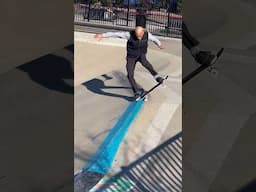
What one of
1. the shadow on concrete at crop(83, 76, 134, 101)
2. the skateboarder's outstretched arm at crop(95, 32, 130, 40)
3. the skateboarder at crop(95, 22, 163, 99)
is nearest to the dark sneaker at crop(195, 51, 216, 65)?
the skateboarder's outstretched arm at crop(95, 32, 130, 40)

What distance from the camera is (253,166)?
296cm

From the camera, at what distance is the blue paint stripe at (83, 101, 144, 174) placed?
5.29 m

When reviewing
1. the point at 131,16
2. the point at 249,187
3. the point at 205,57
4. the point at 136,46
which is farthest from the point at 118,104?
the point at 131,16

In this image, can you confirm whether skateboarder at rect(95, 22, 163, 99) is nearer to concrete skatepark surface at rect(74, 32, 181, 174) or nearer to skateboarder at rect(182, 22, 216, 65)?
concrete skatepark surface at rect(74, 32, 181, 174)

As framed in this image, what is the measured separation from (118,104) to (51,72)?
182 inches

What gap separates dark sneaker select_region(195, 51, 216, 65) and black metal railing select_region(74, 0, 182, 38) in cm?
1440

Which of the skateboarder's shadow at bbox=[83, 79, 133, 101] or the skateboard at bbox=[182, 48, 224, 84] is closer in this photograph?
the skateboard at bbox=[182, 48, 224, 84]

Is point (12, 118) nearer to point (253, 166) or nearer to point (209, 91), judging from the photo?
point (209, 91)

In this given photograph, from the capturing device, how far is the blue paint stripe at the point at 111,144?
5285 mm

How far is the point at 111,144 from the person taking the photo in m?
5.88

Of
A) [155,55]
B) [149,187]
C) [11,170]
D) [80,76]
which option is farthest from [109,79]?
[11,170]

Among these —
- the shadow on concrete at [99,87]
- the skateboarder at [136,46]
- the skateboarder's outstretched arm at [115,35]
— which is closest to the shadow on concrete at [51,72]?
the skateboarder's outstretched arm at [115,35]

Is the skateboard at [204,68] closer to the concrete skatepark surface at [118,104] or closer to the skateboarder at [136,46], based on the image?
the concrete skatepark surface at [118,104]

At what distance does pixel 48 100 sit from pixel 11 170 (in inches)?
20.5
